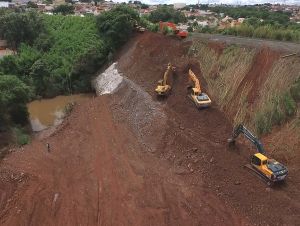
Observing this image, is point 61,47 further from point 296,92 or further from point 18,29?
point 296,92

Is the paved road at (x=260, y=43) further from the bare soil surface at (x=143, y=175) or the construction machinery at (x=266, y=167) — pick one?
the construction machinery at (x=266, y=167)

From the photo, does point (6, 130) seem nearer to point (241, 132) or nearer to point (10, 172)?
point (10, 172)

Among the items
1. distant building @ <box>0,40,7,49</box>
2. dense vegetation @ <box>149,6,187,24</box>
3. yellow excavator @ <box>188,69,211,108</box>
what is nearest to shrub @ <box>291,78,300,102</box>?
yellow excavator @ <box>188,69,211,108</box>

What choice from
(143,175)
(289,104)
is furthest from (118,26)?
(143,175)

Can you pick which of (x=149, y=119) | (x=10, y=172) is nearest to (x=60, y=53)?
(x=149, y=119)

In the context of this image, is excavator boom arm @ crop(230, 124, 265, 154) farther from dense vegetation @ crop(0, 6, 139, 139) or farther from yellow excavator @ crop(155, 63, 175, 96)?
dense vegetation @ crop(0, 6, 139, 139)

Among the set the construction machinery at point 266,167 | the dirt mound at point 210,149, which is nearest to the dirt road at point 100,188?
the dirt mound at point 210,149
